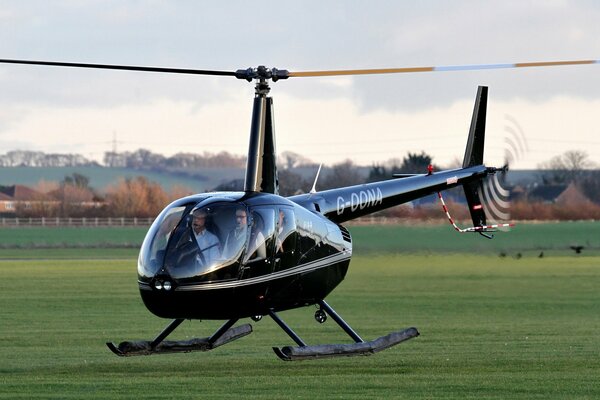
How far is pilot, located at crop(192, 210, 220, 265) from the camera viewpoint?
1805cm

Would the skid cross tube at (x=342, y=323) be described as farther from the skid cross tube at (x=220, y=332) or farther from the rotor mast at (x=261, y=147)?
the rotor mast at (x=261, y=147)

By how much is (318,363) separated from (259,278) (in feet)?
9.02

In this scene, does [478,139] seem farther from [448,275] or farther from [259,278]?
[448,275]

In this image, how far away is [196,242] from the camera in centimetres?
1805

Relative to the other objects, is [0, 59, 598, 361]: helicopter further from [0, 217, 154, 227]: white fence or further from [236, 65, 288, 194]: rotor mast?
[0, 217, 154, 227]: white fence

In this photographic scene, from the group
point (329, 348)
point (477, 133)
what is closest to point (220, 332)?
point (329, 348)

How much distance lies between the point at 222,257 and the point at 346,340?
26.9 ft

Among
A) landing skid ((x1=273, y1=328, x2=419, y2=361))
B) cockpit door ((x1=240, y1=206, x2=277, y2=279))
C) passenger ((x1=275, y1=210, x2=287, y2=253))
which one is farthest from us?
passenger ((x1=275, y1=210, x2=287, y2=253))

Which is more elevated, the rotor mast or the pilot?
the rotor mast

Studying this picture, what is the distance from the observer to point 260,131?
20.2m

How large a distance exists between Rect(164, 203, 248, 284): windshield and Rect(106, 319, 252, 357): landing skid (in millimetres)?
1598

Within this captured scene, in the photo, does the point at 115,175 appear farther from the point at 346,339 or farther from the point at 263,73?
the point at 263,73

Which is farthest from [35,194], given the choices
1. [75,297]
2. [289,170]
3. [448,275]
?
[75,297]

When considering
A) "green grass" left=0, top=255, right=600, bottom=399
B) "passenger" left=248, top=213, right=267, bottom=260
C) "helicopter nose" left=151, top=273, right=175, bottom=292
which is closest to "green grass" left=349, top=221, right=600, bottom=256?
"green grass" left=0, top=255, right=600, bottom=399
